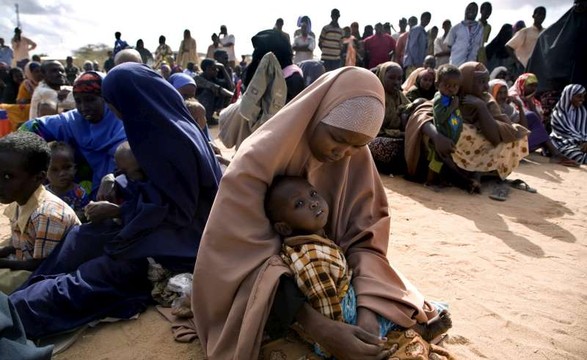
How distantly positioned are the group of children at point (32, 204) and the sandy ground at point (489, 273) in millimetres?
649

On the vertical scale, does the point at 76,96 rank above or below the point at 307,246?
above

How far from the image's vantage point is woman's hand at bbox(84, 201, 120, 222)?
258 centimetres

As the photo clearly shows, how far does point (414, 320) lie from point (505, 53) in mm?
10897

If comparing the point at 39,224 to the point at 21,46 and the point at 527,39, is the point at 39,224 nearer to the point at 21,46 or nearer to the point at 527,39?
the point at 527,39

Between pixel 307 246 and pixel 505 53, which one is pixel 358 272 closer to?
pixel 307 246

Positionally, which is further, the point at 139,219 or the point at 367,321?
the point at 139,219

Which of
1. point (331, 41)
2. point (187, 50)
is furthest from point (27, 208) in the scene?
point (187, 50)

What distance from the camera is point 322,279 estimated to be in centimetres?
194

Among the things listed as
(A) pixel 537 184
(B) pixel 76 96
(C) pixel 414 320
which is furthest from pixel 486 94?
(B) pixel 76 96

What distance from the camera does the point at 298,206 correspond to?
2025 millimetres

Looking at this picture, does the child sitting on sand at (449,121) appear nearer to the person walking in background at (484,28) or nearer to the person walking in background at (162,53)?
the person walking in background at (484,28)

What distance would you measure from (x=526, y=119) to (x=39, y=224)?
25.2 feet

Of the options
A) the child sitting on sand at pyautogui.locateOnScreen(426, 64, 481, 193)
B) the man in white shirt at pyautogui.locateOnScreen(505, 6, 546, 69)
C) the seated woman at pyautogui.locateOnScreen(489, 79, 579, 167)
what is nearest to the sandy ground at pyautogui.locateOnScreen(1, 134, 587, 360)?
the child sitting on sand at pyautogui.locateOnScreen(426, 64, 481, 193)

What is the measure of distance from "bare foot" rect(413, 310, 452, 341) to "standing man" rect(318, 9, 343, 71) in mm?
10842
